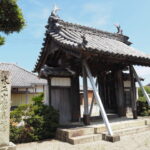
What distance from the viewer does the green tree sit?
724 cm

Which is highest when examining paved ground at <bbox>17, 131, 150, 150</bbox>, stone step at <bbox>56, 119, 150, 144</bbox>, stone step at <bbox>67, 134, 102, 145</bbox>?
stone step at <bbox>56, 119, 150, 144</bbox>

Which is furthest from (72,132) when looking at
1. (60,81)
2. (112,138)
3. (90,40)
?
(90,40)

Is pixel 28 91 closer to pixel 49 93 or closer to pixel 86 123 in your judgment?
pixel 49 93

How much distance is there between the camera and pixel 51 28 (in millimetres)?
10352

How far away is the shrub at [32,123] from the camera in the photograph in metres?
6.87

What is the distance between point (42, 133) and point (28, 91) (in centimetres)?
1527

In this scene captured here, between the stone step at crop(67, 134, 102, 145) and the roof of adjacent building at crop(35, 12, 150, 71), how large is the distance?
327cm

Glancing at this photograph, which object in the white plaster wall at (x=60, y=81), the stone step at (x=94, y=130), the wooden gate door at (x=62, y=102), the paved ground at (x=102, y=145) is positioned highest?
the white plaster wall at (x=60, y=81)

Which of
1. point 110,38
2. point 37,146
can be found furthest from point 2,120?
point 110,38

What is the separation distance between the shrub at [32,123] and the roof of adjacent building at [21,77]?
43.8ft

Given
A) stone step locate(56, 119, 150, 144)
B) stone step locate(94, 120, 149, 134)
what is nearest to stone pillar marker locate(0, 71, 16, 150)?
stone step locate(56, 119, 150, 144)

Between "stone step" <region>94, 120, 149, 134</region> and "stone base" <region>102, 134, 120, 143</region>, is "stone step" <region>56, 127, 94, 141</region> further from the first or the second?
"stone base" <region>102, 134, 120, 143</region>

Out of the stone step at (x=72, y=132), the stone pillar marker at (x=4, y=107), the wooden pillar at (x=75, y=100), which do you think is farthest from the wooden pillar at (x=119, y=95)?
the stone pillar marker at (x=4, y=107)

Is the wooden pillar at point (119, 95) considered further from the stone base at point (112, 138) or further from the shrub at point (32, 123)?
the shrub at point (32, 123)
